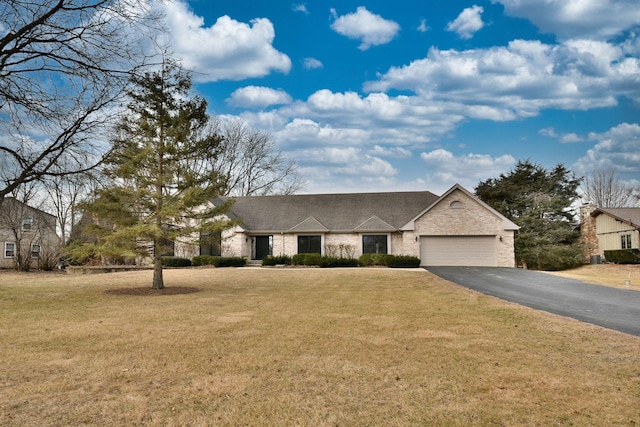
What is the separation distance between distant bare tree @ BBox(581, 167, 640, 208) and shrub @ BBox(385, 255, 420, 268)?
3428 centimetres

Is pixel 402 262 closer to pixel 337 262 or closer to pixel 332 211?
pixel 337 262

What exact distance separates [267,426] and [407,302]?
9.37m

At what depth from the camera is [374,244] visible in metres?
30.9

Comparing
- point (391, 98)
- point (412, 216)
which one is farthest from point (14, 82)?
point (412, 216)

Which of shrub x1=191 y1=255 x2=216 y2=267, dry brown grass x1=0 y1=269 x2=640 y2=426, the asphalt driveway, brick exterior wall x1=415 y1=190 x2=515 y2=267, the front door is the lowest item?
the asphalt driveway

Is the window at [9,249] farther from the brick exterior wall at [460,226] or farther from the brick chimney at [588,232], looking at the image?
the brick chimney at [588,232]

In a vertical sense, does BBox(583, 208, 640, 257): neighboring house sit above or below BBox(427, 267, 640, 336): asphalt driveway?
above

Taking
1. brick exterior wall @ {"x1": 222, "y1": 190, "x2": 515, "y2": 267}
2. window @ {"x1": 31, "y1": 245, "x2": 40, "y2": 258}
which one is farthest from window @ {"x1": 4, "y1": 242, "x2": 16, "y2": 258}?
brick exterior wall @ {"x1": 222, "y1": 190, "x2": 515, "y2": 267}

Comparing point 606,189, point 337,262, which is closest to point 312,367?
point 337,262

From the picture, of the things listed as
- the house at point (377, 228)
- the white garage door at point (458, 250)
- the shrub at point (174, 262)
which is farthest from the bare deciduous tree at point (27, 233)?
the white garage door at point (458, 250)

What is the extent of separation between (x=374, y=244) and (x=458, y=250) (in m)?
5.56

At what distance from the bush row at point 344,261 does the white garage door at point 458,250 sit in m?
1.81

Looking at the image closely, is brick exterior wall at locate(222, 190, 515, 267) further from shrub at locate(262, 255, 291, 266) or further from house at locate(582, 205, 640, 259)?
house at locate(582, 205, 640, 259)

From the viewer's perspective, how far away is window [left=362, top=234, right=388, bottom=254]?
3075 cm
